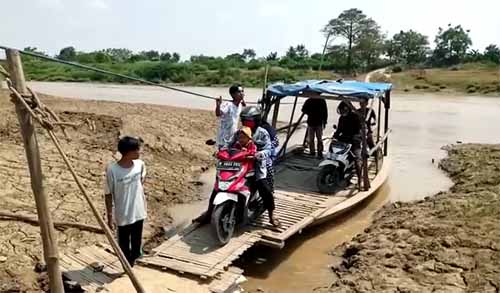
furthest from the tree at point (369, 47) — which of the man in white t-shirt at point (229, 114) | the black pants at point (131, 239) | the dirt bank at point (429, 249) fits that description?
the black pants at point (131, 239)

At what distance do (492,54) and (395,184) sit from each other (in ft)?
172

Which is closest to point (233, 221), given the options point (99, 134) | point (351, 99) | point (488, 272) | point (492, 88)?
point (488, 272)

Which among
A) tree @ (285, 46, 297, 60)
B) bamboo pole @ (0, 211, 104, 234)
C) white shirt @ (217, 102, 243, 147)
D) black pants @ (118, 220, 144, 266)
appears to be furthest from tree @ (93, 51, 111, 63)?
black pants @ (118, 220, 144, 266)

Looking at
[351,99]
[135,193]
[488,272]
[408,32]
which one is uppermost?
[408,32]

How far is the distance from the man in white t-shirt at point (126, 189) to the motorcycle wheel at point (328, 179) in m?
4.03

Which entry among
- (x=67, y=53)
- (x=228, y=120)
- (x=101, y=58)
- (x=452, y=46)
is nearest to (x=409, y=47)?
(x=452, y=46)

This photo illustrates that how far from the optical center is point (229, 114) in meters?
7.64

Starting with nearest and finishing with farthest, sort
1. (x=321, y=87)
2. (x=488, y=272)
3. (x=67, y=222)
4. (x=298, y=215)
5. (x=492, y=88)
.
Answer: (x=488, y=272) < (x=67, y=222) < (x=298, y=215) < (x=321, y=87) < (x=492, y=88)

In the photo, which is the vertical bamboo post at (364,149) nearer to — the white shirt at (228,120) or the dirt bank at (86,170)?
the white shirt at (228,120)

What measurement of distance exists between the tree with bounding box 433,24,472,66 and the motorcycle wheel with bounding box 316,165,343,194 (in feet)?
169

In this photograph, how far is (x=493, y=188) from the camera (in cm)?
934

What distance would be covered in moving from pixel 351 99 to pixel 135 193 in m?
4.79

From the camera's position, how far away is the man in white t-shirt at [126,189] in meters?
4.90

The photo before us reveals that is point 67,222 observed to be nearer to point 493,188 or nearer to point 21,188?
point 21,188
